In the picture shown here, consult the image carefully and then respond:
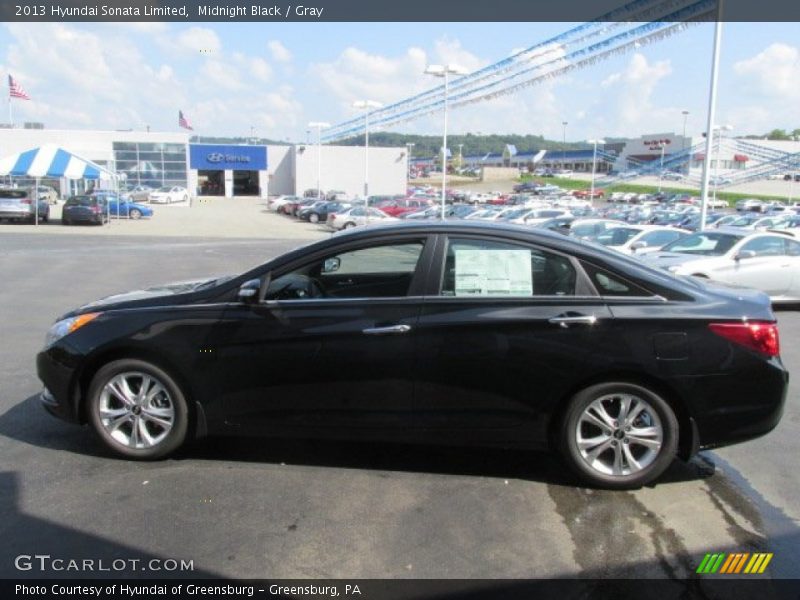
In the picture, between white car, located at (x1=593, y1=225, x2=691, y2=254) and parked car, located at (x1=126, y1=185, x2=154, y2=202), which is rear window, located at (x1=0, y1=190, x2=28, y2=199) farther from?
white car, located at (x1=593, y1=225, x2=691, y2=254)

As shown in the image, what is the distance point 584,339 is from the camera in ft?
12.4

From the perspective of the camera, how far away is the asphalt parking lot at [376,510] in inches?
123

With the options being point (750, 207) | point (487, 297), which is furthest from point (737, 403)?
point (750, 207)

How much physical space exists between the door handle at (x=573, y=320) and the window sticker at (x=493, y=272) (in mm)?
243

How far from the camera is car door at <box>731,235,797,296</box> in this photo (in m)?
10.4

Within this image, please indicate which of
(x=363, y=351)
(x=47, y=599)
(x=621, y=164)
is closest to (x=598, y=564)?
(x=363, y=351)

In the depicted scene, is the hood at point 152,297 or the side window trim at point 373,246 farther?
the hood at point 152,297

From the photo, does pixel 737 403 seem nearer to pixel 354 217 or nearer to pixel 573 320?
pixel 573 320

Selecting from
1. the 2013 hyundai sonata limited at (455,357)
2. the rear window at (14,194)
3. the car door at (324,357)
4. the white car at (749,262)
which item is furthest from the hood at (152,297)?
the rear window at (14,194)

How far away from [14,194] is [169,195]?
91.9ft

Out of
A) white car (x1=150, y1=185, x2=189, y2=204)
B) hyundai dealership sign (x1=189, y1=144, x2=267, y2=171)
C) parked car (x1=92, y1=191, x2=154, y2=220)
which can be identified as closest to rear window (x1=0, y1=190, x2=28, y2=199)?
parked car (x1=92, y1=191, x2=154, y2=220)

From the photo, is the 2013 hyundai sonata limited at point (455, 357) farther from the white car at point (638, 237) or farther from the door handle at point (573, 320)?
the white car at point (638, 237)

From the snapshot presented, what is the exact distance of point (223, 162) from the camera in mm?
72375

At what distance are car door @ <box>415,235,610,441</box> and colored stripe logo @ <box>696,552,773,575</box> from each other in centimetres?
111
